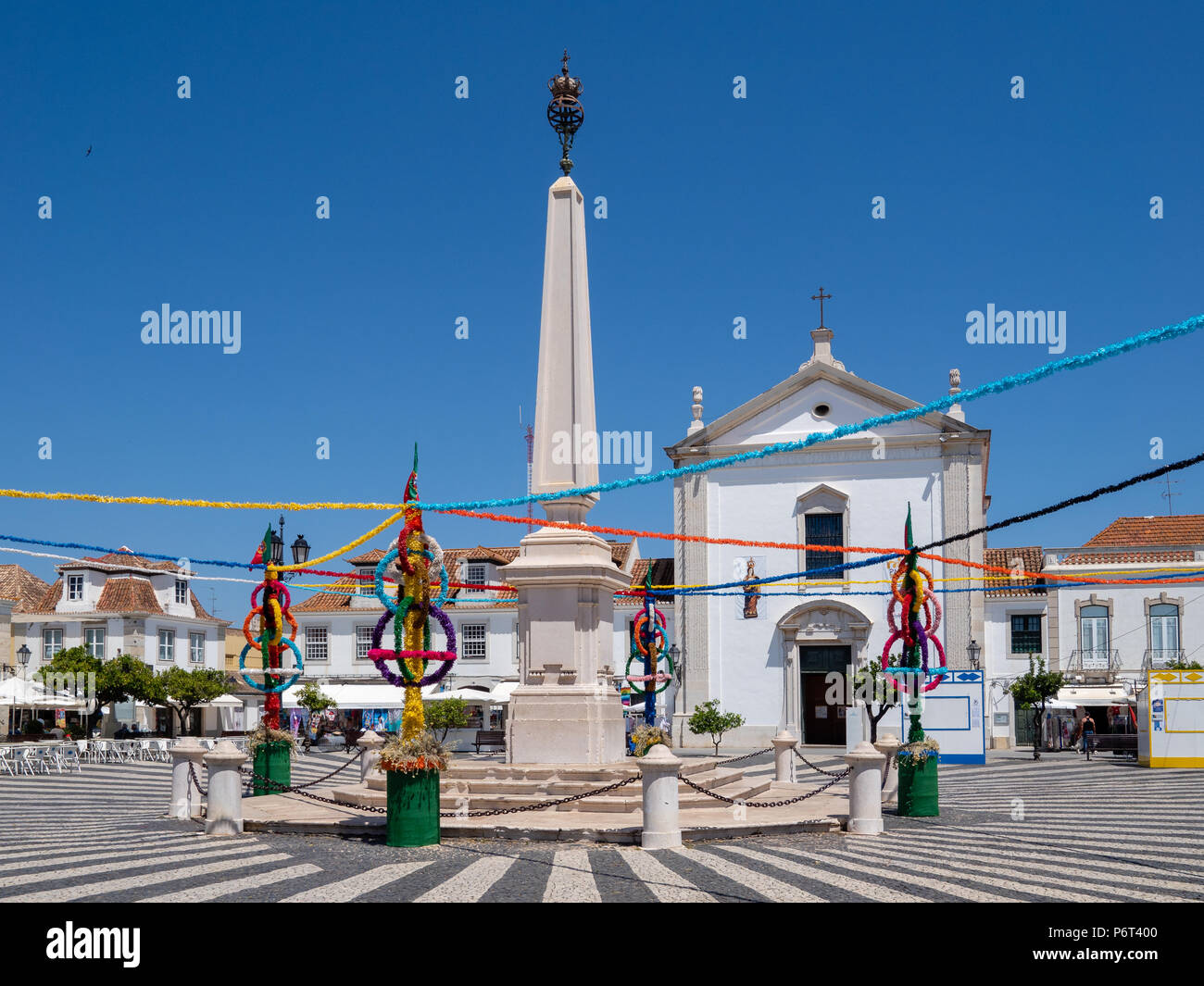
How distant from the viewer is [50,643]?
49438 millimetres

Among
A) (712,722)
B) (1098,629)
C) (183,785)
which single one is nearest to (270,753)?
(183,785)

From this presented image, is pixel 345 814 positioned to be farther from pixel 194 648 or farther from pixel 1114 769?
pixel 194 648

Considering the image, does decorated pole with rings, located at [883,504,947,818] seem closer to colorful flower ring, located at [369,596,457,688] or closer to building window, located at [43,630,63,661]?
colorful flower ring, located at [369,596,457,688]

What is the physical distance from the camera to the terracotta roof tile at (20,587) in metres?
50.1

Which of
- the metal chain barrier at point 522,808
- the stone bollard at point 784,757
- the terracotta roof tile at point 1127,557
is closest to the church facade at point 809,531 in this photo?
the terracotta roof tile at point 1127,557

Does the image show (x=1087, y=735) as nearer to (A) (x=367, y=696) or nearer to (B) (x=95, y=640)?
(A) (x=367, y=696)

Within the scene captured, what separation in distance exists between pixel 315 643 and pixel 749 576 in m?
20.4

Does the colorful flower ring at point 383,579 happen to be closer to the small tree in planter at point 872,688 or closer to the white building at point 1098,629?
the small tree in planter at point 872,688

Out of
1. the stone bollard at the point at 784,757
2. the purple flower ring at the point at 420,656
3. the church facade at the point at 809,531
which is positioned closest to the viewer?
the purple flower ring at the point at 420,656

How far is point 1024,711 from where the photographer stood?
38.8 metres

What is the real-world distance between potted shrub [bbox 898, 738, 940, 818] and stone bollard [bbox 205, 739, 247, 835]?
9.13 metres

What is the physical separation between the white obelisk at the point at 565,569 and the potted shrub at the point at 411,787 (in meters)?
3.42

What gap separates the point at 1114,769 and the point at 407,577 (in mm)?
21556
